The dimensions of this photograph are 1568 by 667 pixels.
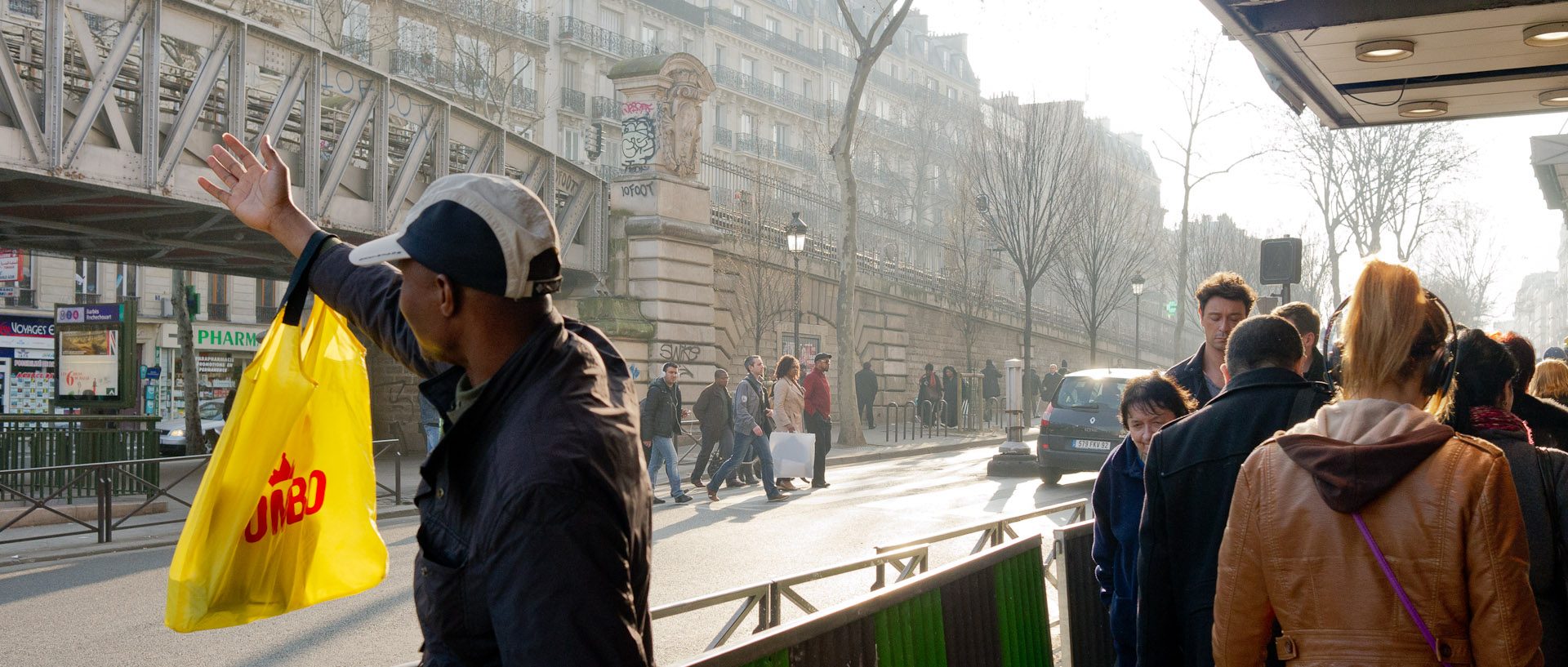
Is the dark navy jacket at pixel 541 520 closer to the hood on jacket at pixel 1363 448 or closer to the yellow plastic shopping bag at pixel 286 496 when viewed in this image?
the yellow plastic shopping bag at pixel 286 496

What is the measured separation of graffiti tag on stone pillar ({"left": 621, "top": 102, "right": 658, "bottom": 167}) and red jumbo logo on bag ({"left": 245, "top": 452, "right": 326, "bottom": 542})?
19.5 meters

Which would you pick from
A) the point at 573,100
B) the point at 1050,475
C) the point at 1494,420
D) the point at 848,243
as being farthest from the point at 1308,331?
the point at 573,100

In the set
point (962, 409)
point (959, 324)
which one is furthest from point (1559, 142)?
point (959, 324)

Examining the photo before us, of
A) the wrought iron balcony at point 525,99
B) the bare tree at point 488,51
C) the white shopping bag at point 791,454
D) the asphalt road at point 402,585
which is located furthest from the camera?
the wrought iron balcony at point 525,99

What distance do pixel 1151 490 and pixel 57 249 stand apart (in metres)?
17.8

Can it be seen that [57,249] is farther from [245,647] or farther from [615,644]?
[615,644]

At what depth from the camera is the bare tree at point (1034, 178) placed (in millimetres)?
29547

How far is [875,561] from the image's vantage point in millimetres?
4758

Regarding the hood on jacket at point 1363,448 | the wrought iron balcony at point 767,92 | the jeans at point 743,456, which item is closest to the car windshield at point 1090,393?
the jeans at point 743,456

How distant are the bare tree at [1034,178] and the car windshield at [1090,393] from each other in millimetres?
13607

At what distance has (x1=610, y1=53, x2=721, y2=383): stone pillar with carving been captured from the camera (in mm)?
21500

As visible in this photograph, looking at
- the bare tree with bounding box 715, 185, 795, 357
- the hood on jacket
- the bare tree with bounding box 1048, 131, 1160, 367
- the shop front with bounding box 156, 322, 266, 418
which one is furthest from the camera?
the shop front with bounding box 156, 322, 266, 418

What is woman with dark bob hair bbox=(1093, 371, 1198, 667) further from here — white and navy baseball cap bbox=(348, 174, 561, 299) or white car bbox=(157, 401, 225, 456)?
white car bbox=(157, 401, 225, 456)

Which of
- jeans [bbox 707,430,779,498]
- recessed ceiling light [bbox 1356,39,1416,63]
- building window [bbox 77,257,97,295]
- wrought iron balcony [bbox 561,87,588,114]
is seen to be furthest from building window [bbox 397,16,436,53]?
recessed ceiling light [bbox 1356,39,1416,63]
